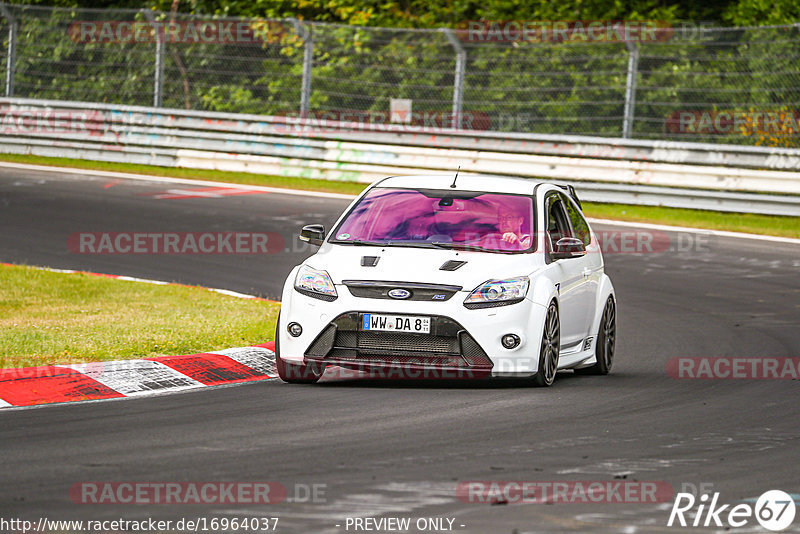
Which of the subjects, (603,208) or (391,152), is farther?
(391,152)

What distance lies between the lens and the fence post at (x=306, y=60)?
24.5 meters

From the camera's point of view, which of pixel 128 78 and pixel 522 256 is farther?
pixel 128 78

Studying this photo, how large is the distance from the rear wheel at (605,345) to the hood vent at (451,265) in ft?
6.02

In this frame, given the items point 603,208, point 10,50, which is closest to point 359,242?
point 603,208

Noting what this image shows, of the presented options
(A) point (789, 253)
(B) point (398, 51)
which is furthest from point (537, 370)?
(B) point (398, 51)

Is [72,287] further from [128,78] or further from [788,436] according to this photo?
[128,78]

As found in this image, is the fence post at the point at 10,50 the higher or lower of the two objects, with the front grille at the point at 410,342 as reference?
higher

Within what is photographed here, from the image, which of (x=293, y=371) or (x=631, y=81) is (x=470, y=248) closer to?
(x=293, y=371)

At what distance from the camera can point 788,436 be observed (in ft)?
26.2

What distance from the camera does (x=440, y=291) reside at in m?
9.27

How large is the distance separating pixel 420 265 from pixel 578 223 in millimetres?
2475

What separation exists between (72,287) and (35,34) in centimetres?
1391

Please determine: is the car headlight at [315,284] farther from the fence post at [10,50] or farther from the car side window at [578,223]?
the fence post at [10,50]

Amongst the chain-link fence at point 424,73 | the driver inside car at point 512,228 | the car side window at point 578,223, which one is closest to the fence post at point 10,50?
the chain-link fence at point 424,73
